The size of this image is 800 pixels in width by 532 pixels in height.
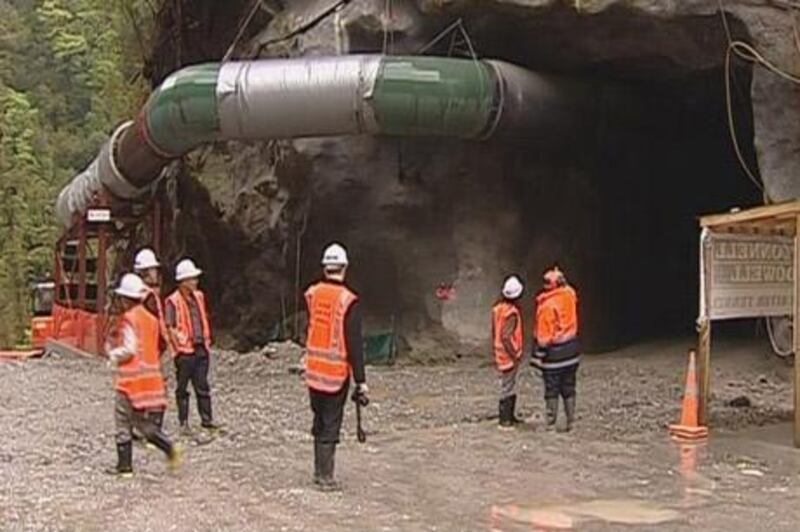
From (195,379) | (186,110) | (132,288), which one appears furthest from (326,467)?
(186,110)

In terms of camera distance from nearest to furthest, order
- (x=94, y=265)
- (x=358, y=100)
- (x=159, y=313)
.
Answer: (x=159, y=313) → (x=358, y=100) → (x=94, y=265)

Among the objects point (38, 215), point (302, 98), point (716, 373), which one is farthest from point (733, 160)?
point (38, 215)

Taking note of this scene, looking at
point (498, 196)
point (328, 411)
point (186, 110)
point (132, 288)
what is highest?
point (186, 110)

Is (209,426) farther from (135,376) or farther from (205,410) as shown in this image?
(135,376)

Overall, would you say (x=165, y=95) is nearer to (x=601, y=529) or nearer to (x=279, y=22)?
(x=279, y=22)

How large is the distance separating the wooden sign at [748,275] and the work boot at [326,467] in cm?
512

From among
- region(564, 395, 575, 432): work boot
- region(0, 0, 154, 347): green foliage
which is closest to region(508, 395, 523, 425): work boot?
region(564, 395, 575, 432): work boot

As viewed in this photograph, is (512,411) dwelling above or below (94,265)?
below

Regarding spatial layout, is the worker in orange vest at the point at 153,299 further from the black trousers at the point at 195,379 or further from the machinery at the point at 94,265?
the machinery at the point at 94,265

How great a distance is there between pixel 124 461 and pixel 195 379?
2.30m

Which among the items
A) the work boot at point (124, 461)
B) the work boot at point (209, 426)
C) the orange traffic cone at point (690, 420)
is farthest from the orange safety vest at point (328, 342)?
the orange traffic cone at point (690, 420)

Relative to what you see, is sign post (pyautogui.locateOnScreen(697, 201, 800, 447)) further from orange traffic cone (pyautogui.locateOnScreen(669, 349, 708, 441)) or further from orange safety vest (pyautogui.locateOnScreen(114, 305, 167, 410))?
orange safety vest (pyautogui.locateOnScreen(114, 305, 167, 410))

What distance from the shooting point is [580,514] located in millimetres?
9445

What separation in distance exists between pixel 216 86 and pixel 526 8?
4.83 metres
